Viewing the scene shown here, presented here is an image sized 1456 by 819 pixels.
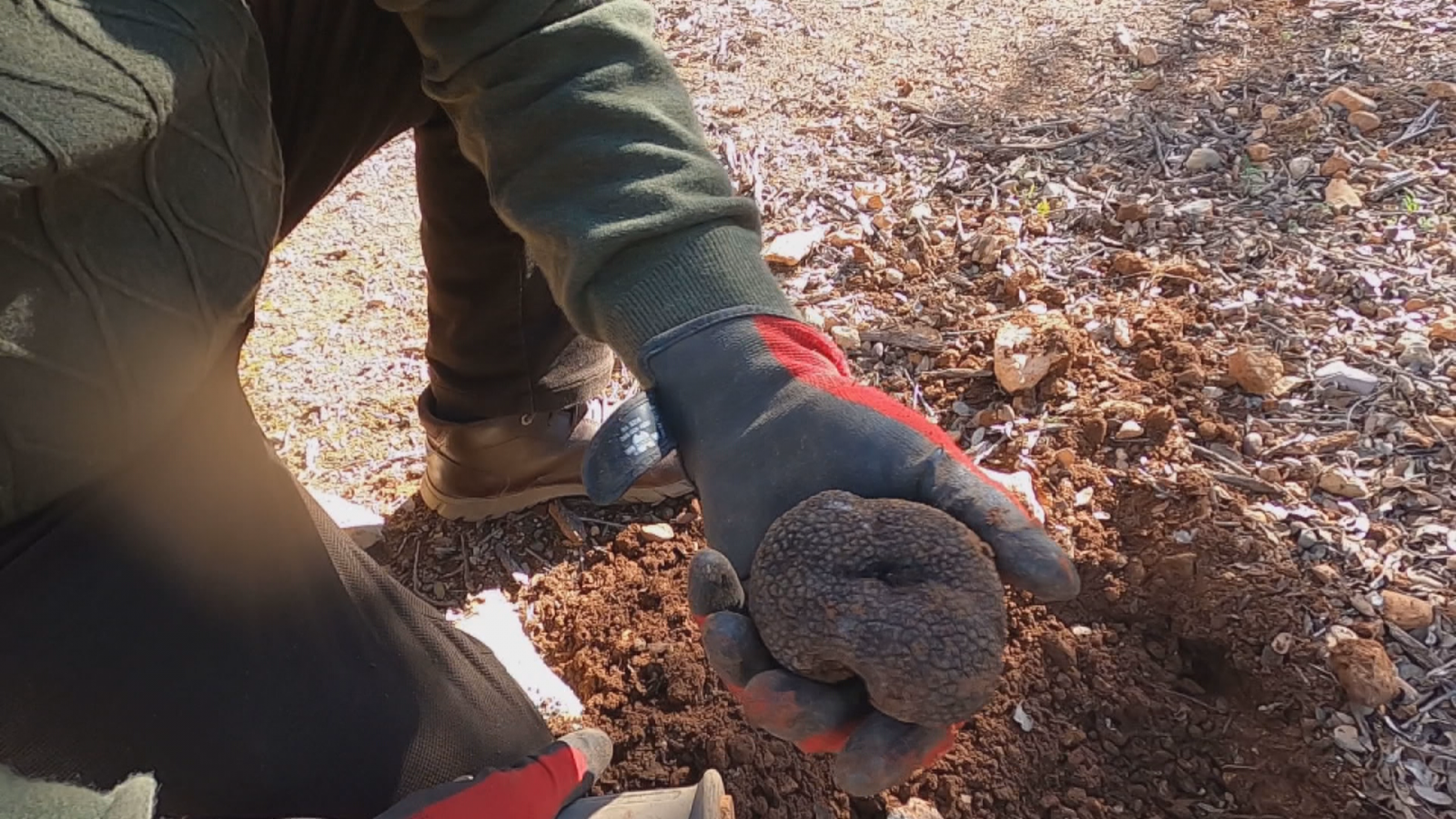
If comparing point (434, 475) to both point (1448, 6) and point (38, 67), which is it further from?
point (1448, 6)

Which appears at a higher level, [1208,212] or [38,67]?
Answer: [38,67]

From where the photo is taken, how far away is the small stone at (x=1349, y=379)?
2076 mm

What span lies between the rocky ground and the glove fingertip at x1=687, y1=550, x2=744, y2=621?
0.65 meters

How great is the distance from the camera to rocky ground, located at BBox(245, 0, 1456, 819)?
176cm

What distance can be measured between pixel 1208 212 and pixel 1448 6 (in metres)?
1.08

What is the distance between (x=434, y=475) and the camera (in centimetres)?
232

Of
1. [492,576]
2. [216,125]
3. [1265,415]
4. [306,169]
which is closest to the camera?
[216,125]

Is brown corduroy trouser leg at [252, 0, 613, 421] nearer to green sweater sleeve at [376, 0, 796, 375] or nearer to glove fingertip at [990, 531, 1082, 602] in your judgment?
green sweater sleeve at [376, 0, 796, 375]

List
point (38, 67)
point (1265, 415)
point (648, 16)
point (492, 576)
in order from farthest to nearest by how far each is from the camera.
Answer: point (492, 576) → point (1265, 415) → point (648, 16) → point (38, 67)

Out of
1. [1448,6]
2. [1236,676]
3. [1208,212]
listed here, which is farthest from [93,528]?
[1448,6]

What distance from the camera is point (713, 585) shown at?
1251mm

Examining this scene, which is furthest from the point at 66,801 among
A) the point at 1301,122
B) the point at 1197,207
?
the point at 1301,122

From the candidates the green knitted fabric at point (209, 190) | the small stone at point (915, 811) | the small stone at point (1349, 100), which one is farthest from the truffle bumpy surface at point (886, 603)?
the small stone at point (1349, 100)

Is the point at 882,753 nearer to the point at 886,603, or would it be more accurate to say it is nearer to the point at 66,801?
the point at 886,603
